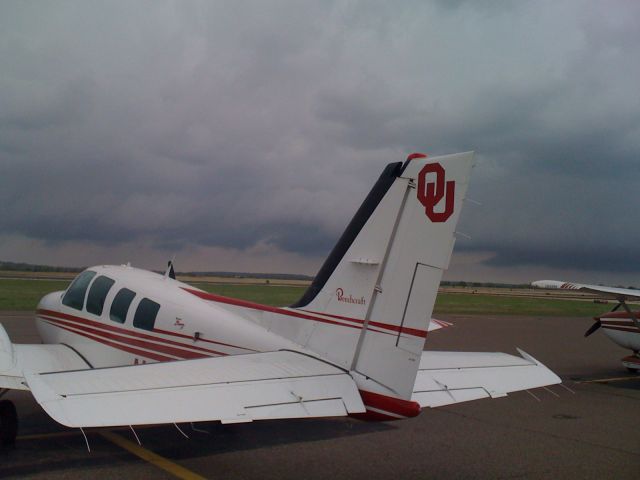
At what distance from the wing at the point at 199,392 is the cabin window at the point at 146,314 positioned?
2206 millimetres

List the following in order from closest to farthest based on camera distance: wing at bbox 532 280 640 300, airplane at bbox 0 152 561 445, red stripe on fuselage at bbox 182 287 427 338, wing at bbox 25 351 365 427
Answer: wing at bbox 25 351 365 427, airplane at bbox 0 152 561 445, red stripe on fuselage at bbox 182 287 427 338, wing at bbox 532 280 640 300

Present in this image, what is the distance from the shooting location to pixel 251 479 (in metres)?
5.39

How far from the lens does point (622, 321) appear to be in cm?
1410

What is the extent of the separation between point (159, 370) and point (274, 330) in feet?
6.26

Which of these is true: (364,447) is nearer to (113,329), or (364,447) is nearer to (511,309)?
(113,329)

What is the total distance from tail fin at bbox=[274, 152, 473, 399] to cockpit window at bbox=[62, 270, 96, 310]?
400 cm

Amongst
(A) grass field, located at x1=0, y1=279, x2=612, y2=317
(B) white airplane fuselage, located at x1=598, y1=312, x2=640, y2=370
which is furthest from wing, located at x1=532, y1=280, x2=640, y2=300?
(A) grass field, located at x1=0, y1=279, x2=612, y2=317

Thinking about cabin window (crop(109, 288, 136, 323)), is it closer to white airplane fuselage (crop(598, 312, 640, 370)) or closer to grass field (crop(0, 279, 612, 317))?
white airplane fuselage (crop(598, 312, 640, 370))

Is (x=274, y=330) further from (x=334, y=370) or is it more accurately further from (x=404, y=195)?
(x=404, y=195)

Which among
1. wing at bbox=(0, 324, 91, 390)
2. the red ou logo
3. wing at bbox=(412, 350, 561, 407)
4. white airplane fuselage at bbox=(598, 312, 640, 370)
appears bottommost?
wing at bbox=(0, 324, 91, 390)

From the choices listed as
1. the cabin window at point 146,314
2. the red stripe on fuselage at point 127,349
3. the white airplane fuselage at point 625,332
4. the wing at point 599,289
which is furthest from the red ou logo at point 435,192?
the white airplane fuselage at point 625,332

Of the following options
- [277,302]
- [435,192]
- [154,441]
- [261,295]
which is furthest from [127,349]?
[261,295]

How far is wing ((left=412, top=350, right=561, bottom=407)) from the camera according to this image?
5.65 metres

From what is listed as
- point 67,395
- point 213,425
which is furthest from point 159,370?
point 213,425
